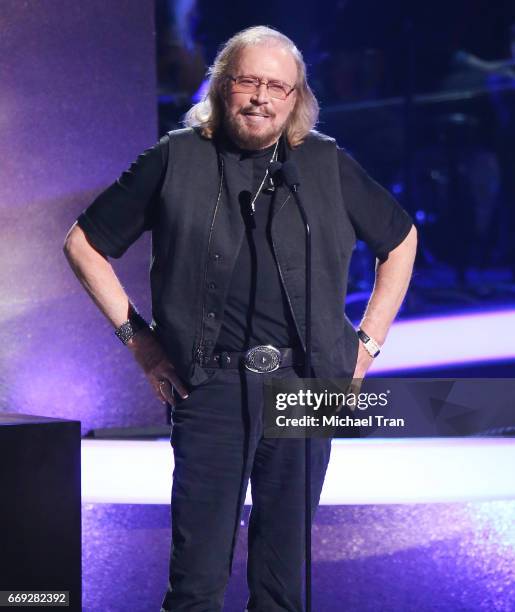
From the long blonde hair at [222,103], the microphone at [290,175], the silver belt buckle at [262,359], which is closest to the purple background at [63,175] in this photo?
the long blonde hair at [222,103]

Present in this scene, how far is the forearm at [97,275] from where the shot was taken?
234 cm

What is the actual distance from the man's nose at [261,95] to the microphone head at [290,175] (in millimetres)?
206

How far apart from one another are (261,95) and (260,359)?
58cm

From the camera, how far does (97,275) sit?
2.35 meters

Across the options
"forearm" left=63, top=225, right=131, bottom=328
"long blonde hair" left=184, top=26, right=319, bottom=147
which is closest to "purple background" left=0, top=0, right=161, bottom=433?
"forearm" left=63, top=225, right=131, bottom=328

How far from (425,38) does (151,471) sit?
2.04 meters

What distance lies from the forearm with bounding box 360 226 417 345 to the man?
0.20 m

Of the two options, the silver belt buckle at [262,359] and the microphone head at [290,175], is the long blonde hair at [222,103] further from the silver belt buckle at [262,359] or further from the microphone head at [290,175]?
the silver belt buckle at [262,359]

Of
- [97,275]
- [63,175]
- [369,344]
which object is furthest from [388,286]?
[63,175]

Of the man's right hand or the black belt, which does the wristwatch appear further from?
the man's right hand

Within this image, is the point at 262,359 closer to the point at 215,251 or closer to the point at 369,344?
the point at 215,251

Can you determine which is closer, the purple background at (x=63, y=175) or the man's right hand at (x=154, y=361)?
the man's right hand at (x=154, y=361)

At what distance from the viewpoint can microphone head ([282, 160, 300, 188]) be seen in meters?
2.02

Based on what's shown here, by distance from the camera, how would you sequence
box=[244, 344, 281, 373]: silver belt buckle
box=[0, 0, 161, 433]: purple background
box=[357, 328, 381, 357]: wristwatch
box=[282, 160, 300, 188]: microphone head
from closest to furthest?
1. box=[282, 160, 300, 188]: microphone head
2. box=[244, 344, 281, 373]: silver belt buckle
3. box=[357, 328, 381, 357]: wristwatch
4. box=[0, 0, 161, 433]: purple background
